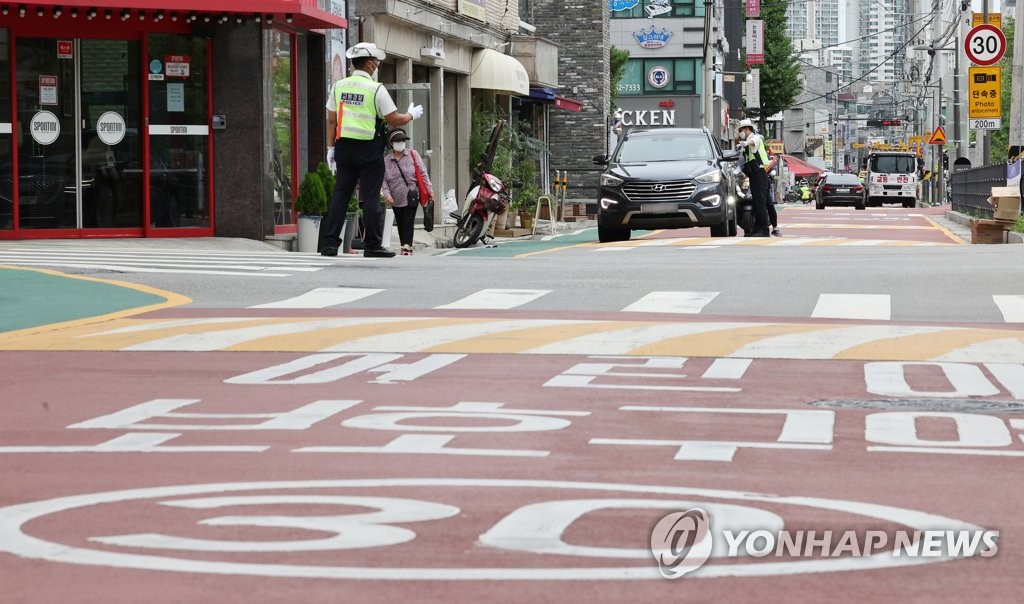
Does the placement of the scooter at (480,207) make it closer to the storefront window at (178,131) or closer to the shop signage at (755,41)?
the storefront window at (178,131)

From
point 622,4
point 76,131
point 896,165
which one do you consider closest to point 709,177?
point 76,131

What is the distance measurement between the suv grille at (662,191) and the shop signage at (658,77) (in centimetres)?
5642

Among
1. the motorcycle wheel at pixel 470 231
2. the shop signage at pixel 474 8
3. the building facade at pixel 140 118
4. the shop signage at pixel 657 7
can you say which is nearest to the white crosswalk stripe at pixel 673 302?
the building facade at pixel 140 118

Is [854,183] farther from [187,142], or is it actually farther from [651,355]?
[651,355]

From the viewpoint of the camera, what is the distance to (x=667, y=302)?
13.4 metres

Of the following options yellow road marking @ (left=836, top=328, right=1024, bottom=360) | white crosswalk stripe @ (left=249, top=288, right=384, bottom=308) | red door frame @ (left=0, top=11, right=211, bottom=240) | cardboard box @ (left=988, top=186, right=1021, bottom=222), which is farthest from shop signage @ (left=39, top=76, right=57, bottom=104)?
yellow road marking @ (left=836, top=328, right=1024, bottom=360)

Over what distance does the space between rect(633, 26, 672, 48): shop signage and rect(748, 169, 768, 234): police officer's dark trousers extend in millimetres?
55269

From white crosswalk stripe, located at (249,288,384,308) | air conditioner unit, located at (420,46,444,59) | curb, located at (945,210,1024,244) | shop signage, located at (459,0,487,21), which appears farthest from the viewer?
shop signage, located at (459,0,487,21)

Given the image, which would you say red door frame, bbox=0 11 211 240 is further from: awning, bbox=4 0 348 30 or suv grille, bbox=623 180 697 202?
suv grille, bbox=623 180 697 202

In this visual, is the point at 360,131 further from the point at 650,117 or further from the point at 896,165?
the point at 896,165

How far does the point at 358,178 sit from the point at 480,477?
1255 centimetres

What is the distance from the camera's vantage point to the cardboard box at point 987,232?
89.9 ft

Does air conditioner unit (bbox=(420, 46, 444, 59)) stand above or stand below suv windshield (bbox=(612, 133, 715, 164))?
above

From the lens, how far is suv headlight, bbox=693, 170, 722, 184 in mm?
25812
